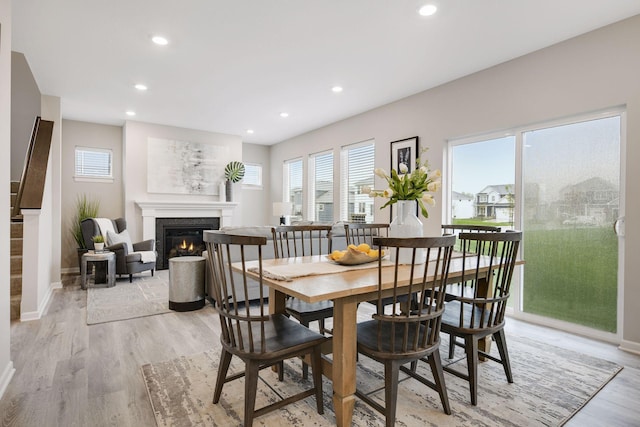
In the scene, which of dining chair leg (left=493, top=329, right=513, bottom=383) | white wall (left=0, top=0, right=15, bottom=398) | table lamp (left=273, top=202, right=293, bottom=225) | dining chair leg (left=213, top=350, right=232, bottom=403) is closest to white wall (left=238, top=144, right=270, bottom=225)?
table lamp (left=273, top=202, right=293, bottom=225)

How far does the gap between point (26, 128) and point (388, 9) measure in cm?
553

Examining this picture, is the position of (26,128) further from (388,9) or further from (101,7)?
(388,9)

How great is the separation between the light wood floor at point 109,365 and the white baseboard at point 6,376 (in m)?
0.04

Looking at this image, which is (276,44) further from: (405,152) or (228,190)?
(228,190)

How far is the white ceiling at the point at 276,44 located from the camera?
2.79 m

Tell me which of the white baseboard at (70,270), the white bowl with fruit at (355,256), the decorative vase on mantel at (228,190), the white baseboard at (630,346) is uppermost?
the decorative vase on mantel at (228,190)

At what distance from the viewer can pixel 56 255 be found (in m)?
4.93

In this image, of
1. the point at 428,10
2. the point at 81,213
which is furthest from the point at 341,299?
the point at 81,213

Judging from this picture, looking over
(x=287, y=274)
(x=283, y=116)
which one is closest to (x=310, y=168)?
(x=283, y=116)

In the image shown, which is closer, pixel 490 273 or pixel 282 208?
pixel 490 273

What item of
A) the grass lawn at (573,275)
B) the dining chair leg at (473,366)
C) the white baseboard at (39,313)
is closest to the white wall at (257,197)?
the white baseboard at (39,313)

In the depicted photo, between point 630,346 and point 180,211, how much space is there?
654 cm

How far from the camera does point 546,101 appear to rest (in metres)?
3.40

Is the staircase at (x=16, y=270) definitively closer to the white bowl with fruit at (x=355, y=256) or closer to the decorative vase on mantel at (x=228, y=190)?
the white bowl with fruit at (x=355, y=256)
